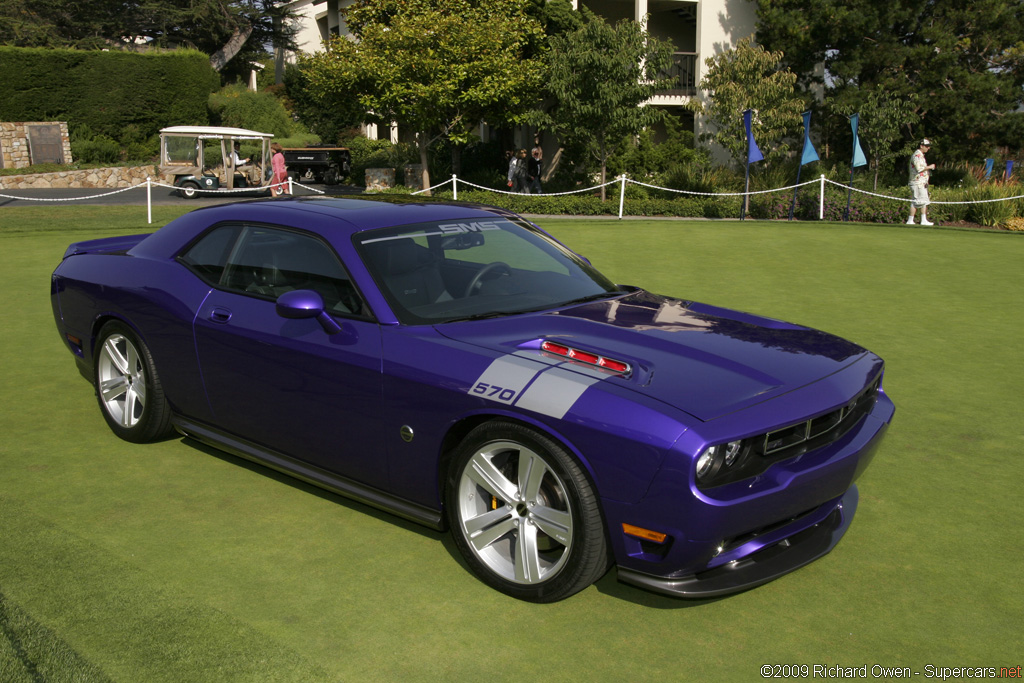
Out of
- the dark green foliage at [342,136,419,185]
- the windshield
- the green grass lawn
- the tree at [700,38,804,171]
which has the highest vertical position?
the tree at [700,38,804,171]

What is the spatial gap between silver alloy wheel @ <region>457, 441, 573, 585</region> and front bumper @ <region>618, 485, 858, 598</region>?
33cm

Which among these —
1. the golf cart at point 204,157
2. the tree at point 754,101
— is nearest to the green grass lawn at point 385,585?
the tree at point 754,101

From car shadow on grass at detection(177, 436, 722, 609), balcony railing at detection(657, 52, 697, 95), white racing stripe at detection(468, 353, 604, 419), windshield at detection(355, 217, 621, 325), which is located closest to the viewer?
white racing stripe at detection(468, 353, 604, 419)

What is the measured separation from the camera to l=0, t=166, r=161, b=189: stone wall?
35.4 meters

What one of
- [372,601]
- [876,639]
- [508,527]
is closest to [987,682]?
[876,639]

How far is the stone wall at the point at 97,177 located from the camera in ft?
116

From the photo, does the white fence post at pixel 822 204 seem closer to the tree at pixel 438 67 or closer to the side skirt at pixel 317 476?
the tree at pixel 438 67

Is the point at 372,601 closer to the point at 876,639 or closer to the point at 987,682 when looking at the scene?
the point at 876,639

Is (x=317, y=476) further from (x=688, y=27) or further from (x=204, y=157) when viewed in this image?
(x=688, y=27)

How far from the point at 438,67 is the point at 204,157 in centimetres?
975

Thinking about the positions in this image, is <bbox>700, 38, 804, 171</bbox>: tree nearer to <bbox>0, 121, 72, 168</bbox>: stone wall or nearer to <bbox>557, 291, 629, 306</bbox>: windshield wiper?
<bbox>557, 291, 629, 306</bbox>: windshield wiper

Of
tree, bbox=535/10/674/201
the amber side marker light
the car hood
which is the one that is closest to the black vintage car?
tree, bbox=535/10/674/201

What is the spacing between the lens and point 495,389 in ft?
11.5

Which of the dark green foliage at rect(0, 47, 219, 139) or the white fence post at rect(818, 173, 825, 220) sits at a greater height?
the dark green foliage at rect(0, 47, 219, 139)
